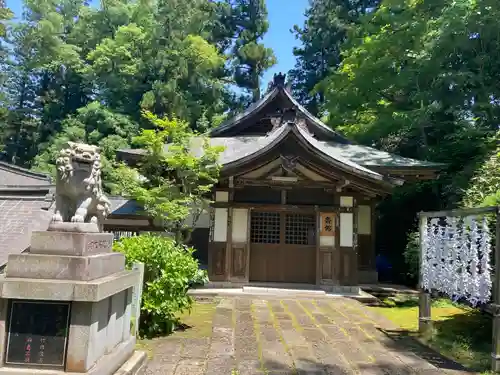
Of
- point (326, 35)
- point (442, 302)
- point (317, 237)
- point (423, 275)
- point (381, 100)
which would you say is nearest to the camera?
point (423, 275)

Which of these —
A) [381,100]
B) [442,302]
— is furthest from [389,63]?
[442,302]

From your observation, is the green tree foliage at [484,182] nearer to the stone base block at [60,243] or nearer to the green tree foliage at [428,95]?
the green tree foliage at [428,95]

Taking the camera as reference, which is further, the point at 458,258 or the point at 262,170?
the point at 262,170

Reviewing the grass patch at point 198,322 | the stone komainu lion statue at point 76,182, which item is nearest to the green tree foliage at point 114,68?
the grass patch at point 198,322

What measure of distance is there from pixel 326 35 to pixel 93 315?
3735 centimetres

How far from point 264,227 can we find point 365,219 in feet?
12.6

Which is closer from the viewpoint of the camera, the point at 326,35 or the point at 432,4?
the point at 432,4

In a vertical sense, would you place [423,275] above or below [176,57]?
below

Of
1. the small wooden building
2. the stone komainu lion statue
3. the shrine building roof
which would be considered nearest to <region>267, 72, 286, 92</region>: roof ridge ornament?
the shrine building roof

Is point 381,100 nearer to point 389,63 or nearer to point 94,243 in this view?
point 389,63

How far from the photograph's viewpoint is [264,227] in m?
12.2

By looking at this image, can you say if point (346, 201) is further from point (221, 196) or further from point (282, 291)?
point (221, 196)

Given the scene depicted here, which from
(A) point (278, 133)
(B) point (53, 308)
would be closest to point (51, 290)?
(B) point (53, 308)

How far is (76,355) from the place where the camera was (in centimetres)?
377
